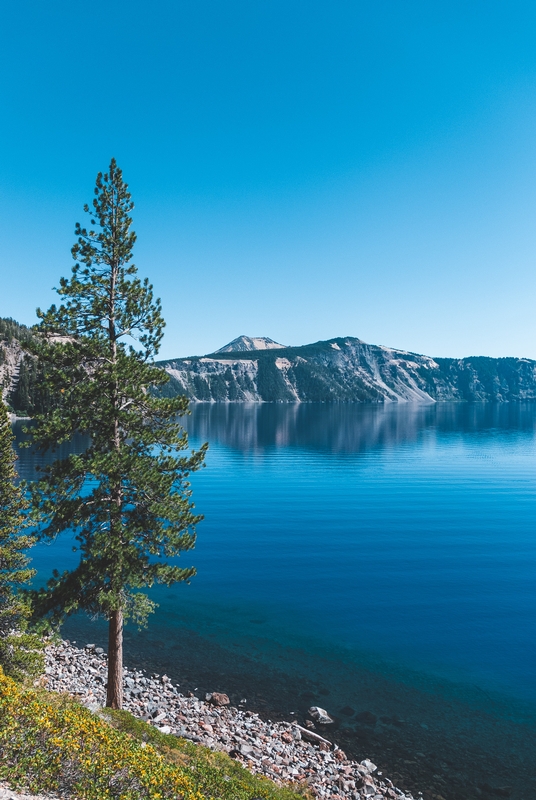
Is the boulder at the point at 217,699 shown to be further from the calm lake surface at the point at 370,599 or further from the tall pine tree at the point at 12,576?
the tall pine tree at the point at 12,576

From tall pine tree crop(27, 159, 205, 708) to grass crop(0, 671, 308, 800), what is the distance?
7.24 m

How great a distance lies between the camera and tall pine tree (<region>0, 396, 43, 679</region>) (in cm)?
2205

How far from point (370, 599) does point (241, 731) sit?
63.4ft

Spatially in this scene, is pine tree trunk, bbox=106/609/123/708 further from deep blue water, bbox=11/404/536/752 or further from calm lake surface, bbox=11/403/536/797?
deep blue water, bbox=11/404/536/752

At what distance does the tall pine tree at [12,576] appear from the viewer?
22.0 m

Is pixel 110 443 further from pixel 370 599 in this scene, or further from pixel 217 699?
pixel 370 599

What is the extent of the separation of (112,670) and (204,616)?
1593 centimetres

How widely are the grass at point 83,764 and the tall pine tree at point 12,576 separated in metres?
8.54

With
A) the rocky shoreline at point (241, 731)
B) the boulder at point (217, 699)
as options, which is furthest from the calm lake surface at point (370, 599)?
the rocky shoreline at point (241, 731)

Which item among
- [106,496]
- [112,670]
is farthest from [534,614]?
[106,496]

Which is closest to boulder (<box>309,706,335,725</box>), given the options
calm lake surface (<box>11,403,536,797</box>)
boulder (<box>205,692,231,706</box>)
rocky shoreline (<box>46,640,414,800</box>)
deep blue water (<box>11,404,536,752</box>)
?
rocky shoreline (<box>46,640,414,800</box>)

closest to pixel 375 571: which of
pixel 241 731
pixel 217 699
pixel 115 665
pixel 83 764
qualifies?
pixel 217 699

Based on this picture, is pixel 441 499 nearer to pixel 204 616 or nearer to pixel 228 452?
pixel 204 616

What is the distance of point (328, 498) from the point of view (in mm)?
74688
